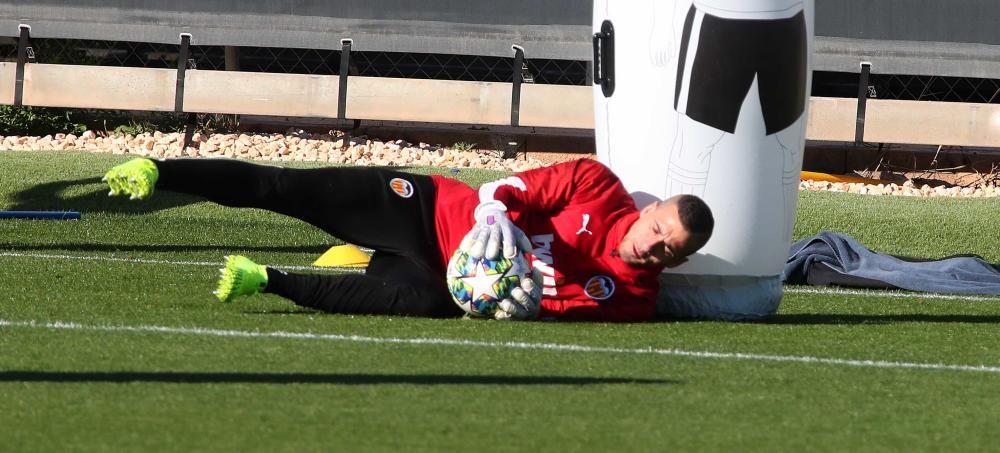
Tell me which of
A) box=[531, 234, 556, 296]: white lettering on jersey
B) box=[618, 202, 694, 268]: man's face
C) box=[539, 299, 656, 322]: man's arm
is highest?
box=[618, 202, 694, 268]: man's face

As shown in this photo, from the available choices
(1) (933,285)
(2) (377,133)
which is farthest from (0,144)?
(1) (933,285)

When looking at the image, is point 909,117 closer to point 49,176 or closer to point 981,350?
point 49,176

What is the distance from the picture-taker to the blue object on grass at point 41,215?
8789 millimetres

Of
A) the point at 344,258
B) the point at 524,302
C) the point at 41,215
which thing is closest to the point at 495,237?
the point at 524,302

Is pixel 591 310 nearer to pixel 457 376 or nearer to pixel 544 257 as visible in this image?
pixel 544 257

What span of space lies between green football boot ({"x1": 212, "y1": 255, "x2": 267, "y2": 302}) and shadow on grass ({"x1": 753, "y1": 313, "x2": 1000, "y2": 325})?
6.46 feet

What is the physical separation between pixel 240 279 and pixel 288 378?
1.28 m

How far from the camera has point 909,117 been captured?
46.8 feet

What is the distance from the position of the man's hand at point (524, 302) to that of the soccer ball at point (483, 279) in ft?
0.07

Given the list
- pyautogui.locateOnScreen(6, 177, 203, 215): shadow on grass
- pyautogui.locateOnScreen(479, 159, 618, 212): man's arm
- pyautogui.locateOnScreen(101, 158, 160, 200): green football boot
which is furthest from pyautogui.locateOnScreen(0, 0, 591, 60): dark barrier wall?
pyautogui.locateOnScreen(101, 158, 160, 200): green football boot

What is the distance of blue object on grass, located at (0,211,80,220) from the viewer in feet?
28.8

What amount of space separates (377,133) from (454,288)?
10.2 m

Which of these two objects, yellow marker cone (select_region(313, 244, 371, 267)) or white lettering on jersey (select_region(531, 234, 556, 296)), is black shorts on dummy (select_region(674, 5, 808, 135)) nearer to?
white lettering on jersey (select_region(531, 234, 556, 296))

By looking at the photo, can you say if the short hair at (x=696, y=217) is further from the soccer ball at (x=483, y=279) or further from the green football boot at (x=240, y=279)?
the green football boot at (x=240, y=279)
